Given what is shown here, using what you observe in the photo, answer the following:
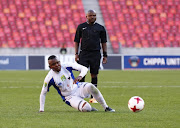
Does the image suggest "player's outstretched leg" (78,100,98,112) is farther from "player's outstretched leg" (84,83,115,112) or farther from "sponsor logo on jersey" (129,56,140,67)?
"sponsor logo on jersey" (129,56,140,67)

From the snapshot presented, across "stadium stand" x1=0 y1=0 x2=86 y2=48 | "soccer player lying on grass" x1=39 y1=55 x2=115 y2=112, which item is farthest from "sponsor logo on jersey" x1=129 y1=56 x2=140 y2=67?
"soccer player lying on grass" x1=39 y1=55 x2=115 y2=112

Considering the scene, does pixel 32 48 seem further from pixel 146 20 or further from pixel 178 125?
pixel 178 125

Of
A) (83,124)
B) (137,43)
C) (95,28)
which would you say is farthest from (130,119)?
(137,43)

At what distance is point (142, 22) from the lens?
3397 cm

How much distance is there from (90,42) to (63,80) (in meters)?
2.67

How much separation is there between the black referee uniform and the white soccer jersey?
2432 mm

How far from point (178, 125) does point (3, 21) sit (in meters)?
27.2

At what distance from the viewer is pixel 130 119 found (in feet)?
23.7

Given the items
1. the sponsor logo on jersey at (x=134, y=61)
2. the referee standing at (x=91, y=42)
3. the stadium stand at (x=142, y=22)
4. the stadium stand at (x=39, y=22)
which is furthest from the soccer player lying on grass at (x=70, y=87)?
the stadium stand at (x=142, y=22)

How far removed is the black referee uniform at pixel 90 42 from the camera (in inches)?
422

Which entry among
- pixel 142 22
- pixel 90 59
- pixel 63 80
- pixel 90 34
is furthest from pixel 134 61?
pixel 63 80

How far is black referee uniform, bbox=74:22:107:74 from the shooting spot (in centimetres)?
1071

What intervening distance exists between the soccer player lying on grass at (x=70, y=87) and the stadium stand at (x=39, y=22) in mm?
22638

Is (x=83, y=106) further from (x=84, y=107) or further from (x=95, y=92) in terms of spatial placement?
(x=95, y=92)
